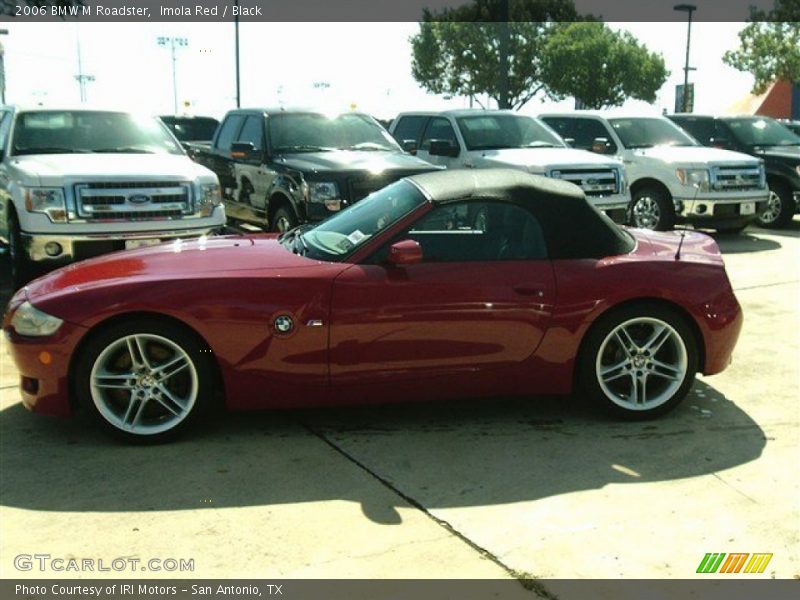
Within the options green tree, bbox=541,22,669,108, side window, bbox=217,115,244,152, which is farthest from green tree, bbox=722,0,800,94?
side window, bbox=217,115,244,152

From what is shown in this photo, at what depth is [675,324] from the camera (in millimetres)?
5234

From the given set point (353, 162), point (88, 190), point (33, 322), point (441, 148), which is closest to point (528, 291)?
point (33, 322)

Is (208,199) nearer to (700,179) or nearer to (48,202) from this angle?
(48,202)

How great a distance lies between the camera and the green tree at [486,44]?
59.6m

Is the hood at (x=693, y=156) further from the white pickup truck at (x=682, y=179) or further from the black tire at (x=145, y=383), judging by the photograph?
the black tire at (x=145, y=383)

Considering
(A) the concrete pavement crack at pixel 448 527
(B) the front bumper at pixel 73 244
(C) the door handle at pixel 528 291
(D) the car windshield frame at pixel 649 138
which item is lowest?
(A) the concrete pavement crack at pixel 448 527

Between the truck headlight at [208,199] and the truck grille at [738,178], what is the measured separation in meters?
7.33

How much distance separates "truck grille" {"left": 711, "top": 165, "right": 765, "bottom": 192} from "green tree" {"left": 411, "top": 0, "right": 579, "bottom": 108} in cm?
4652

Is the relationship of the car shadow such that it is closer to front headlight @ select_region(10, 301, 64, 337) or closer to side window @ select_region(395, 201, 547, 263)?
front headlight @ select_region(10, 301, 64, 337)

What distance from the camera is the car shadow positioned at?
167 inches

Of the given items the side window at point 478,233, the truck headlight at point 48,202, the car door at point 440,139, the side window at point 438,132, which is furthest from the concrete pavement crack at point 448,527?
the side window at point 438,132

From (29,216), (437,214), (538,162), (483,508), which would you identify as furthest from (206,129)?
(483,508)

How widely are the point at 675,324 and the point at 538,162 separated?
6439 mm

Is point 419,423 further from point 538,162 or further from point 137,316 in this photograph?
point 538,162
